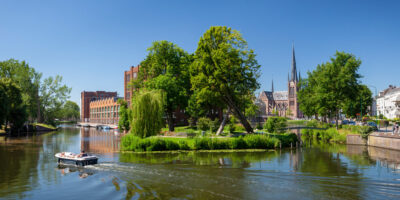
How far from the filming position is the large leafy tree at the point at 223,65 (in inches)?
1694

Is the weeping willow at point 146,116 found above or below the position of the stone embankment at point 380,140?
above

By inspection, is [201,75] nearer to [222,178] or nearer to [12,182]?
[222,178]

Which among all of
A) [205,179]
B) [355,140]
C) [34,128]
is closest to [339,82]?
[355,140]

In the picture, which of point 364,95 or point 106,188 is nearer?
point 106,188

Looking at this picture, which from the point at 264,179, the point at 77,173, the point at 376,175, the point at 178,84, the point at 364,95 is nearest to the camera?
the point at 264,179

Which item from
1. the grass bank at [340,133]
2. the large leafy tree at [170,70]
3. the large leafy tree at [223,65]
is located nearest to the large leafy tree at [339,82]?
the grass bank at [340,133]

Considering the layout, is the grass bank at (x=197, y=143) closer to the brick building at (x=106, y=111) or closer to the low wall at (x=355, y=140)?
the low wall at (x=355, y=140)

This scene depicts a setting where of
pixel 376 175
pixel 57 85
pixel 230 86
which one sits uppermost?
pixel 57 85

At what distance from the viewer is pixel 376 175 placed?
75.2ft

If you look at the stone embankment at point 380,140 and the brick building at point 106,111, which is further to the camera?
the brick building at point 106,111

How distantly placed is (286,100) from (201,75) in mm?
162222

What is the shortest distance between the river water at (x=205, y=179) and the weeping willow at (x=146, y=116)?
23.6 ft

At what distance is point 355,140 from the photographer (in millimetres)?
47062

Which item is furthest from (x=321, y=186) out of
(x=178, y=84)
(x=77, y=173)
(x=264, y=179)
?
(x=178, y=84)
